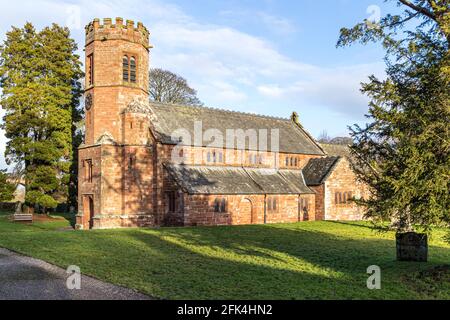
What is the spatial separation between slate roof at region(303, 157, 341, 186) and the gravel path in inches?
1215

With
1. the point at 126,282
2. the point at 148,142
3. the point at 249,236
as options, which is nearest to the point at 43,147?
the point at 148,142

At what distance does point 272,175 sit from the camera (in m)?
40.9

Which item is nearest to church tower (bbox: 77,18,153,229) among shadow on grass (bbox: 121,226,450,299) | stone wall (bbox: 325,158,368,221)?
shadow on grass (bbox: 121,226,450,299)

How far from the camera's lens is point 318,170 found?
140ft

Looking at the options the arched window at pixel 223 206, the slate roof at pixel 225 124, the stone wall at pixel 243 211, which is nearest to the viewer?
the stone wall at pixel 243 211

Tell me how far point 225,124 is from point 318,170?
1078cm

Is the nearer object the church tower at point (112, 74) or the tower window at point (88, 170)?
the church tower at point (112, 74)

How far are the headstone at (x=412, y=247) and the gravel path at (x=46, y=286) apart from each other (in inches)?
422

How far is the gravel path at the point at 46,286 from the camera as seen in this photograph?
10.7 metres

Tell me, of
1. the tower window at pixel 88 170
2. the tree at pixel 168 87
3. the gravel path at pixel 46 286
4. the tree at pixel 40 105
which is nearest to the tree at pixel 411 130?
the gravel path at pixel 46 286

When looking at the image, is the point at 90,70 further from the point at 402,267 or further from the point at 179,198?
the point at 402,267

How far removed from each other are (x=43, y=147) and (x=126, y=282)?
105ft

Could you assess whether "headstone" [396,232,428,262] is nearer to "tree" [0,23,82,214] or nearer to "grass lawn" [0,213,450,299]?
"grass lawn" [0,213,450,299]

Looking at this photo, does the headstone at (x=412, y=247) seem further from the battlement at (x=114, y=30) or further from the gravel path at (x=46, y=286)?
the battlement at (x=114, y=30)
